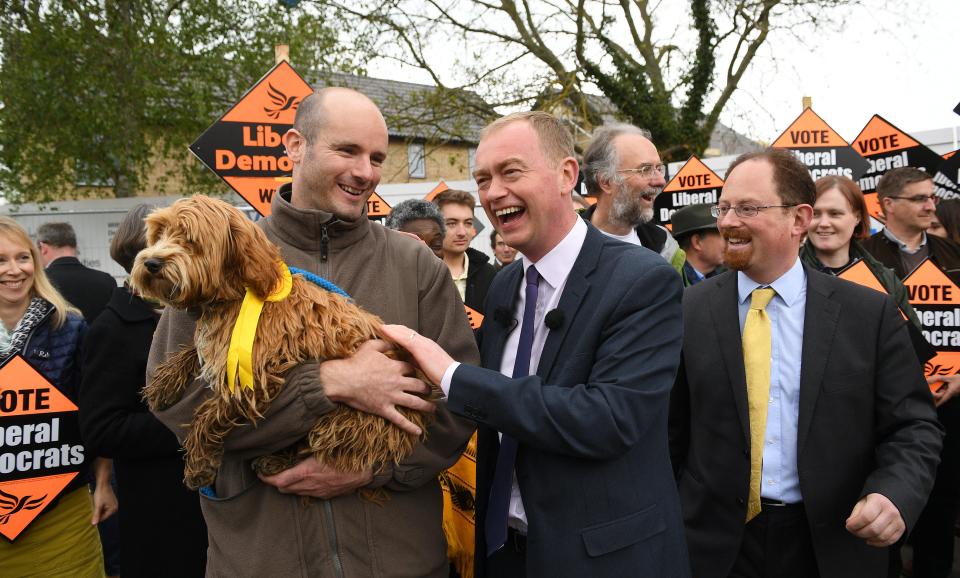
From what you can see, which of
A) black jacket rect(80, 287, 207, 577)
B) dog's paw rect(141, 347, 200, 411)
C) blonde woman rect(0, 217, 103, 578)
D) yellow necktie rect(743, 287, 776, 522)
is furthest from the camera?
blonde woman rect(0, 217, 103, 578)

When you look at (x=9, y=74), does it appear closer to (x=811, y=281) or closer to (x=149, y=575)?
(x=149, y=575)

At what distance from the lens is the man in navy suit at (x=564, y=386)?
1876 millimetres

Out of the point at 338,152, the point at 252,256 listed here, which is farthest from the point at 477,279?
the point at 252,256

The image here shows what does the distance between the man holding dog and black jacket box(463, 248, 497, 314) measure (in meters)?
3.20

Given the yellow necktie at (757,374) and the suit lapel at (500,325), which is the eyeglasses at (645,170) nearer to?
the yellow necktie at (757,374)

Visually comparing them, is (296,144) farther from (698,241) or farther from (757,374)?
(698,241)

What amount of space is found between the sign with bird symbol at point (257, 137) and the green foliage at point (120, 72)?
10.5 m

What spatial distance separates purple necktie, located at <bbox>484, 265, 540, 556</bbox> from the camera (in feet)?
7.00

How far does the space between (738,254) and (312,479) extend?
6.20ft

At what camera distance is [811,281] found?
2.69m

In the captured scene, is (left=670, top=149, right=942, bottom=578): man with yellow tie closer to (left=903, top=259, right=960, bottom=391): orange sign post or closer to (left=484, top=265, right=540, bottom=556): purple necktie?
(left=484, top=265, right=540, bottom=556): purple necktie

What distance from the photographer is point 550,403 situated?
1843 millimetres

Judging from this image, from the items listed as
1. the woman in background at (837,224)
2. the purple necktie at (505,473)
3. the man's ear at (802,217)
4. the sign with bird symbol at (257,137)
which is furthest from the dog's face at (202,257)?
the woman in background at (837,224)

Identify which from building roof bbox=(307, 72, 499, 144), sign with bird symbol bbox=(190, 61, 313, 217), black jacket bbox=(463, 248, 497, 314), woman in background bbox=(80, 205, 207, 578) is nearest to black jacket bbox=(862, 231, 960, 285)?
black jacket bbox=(463, 248, 497, 314)
